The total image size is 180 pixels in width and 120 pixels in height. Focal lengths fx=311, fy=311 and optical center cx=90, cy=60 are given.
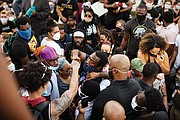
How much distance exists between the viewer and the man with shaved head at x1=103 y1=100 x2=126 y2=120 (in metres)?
A: 2.31

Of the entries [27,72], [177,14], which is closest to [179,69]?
[27,72]

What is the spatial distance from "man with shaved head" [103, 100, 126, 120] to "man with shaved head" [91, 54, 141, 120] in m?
0.18

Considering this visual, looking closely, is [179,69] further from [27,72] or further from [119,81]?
[27,72]

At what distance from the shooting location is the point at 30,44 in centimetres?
434

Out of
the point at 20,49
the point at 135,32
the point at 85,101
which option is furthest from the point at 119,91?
the point at 135,32

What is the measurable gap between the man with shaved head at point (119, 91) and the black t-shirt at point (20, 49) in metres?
1.67

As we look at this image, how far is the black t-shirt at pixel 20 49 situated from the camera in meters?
4.14

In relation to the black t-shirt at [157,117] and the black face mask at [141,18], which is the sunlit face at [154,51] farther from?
the black t-shirt at [157,117]

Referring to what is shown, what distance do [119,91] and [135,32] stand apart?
2.57 m

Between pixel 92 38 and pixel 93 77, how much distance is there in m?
2.74

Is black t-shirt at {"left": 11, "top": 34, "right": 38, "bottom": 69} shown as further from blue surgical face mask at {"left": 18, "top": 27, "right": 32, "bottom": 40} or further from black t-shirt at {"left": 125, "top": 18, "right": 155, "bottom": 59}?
black t-shirt at {"left": 125, "top": 18, "right": 155, "bottom": 59}

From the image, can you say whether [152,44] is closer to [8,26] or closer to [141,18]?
[141,18]

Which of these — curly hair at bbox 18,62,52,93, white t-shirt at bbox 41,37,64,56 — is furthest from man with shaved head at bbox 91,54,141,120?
white t-shirt at bbox 41,37,64,56

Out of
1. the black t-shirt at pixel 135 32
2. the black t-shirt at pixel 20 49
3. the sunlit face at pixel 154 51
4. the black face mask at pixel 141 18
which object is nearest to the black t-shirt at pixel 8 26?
the black t-shirt at pixel 20 49
